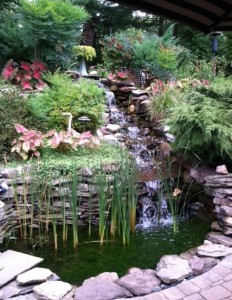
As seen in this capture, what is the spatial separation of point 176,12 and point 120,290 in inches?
75.5

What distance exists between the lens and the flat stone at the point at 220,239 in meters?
3.55

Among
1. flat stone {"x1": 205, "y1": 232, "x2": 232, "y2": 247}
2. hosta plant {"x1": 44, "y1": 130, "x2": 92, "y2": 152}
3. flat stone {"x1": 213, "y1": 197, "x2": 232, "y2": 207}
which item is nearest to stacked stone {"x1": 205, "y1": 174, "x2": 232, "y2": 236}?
flat stone {"x1": 213, "y1": 197, "x2": 232, "y2": 207}

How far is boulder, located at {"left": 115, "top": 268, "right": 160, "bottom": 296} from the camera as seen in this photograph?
272cm

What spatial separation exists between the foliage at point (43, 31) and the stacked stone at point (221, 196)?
4178 mm

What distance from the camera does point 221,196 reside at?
3947 millimetres

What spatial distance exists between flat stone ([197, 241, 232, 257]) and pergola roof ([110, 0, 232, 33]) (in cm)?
193

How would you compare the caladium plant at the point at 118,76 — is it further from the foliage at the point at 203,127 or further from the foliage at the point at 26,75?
the foliage at the point at 203,127

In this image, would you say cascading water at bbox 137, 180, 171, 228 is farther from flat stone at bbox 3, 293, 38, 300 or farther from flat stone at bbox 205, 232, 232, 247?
flat stone at bbox 3, 293, 38, 300

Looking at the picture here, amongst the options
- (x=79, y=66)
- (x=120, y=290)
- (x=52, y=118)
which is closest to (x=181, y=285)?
(x=120, y=290)

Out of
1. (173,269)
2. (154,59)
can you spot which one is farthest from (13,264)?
(154,59)

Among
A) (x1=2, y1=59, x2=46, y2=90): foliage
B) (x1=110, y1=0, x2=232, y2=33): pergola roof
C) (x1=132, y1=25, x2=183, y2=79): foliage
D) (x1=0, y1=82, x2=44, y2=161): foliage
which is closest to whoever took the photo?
(x1=110, y1=0, x2=232, y2=33): pergola roof

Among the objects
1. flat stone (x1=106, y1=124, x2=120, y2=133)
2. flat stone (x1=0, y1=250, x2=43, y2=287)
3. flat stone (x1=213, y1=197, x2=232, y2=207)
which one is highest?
flat stone (x1=106, y1=124, x2=120, y2=133)

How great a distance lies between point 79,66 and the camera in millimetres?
8750

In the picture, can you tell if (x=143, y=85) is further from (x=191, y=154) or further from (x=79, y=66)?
(x=191, y=154)
